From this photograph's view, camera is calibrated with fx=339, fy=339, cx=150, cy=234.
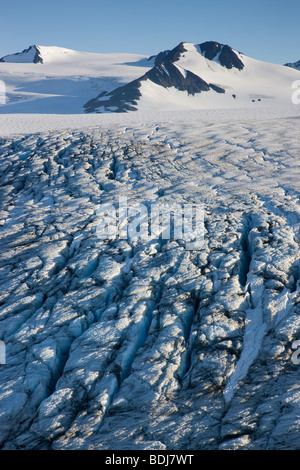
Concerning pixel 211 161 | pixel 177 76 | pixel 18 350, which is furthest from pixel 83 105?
pixel 18 350

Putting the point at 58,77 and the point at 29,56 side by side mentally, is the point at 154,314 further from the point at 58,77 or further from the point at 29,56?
the point at 29,56

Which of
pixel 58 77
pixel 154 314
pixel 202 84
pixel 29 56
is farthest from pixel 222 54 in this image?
pixel 154 314

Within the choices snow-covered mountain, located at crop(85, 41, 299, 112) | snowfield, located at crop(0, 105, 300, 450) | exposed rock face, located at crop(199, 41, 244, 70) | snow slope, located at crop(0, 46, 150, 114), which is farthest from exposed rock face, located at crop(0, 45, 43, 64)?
snowfield, located at crop(0, 105, 300, 450)

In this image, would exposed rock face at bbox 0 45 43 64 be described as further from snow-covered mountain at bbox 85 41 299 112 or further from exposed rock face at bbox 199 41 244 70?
exposed rock face at bbox 199 41 244 70

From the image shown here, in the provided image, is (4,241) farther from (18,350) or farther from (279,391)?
(279,391)

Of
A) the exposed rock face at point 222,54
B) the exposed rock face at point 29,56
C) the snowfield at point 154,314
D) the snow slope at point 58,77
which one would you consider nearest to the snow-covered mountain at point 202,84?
the exposed rock face at point 222,54

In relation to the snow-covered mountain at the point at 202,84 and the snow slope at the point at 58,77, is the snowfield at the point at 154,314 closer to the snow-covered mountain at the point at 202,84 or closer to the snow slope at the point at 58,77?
the snow-covered mountain at the point at 202,84
